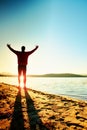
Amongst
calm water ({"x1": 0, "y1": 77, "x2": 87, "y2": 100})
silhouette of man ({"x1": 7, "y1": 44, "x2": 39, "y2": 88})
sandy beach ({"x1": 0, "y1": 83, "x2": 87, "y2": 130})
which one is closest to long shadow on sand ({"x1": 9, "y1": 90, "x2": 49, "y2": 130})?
sandy beach ({"x1": 0, "y1": 83, "x2": 87, "y2": 130})

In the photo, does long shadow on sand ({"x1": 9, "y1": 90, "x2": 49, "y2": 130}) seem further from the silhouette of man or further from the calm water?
the calm water

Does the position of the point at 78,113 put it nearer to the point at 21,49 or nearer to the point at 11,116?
the point at 11,116

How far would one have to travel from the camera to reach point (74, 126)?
493 cm

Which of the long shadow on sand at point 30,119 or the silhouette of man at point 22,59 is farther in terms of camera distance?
the silhouette of man at point 22,59

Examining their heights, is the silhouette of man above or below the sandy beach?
above

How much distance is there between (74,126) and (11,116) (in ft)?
5.85

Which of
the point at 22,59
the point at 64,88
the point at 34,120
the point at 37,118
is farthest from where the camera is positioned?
the point at 64,88

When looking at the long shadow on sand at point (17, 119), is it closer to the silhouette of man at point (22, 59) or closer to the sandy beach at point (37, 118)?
the sandy beach at point (37, 118)

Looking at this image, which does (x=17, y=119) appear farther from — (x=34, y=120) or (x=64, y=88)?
(x=64, y=88)

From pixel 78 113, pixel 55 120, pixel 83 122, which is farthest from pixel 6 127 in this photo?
pixel 78 113

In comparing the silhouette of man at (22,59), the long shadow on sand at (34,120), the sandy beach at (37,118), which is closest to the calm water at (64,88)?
the silhouette of man at (22,59)

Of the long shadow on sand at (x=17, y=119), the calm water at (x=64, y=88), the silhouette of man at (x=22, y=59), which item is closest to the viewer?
the long shadow on sand at (x=17, y=119)

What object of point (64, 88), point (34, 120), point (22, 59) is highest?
point (22, 59)

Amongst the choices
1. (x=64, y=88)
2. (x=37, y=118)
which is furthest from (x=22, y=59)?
(x=64, y=88)
